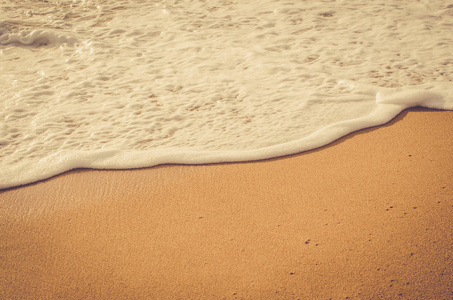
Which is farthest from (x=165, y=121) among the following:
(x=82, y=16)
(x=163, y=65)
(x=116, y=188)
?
(x=82, y=16)

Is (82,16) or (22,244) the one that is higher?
(82,16)

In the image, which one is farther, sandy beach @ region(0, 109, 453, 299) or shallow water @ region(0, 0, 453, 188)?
shallow water @ region(0, 0, 453, 188)

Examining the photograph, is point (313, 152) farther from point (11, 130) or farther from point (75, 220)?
point (11, 130)

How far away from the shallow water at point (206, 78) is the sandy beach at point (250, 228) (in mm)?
239

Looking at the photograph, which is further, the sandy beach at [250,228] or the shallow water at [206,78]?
the shallow water at [206,78]

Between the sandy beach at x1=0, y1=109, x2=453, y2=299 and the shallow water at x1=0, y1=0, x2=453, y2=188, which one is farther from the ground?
the shallow water at x1=0, y1=0, x2=453, y2=188

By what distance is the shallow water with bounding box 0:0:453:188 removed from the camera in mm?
3020

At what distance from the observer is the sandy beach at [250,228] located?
193 cm

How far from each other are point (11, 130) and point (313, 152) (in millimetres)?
2435

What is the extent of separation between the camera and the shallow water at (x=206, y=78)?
9.91ft

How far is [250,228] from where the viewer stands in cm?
224

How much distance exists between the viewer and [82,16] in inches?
226

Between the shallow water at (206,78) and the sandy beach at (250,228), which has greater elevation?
the shallow water at (206,78)

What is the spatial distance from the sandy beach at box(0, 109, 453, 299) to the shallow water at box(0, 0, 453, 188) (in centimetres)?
24
